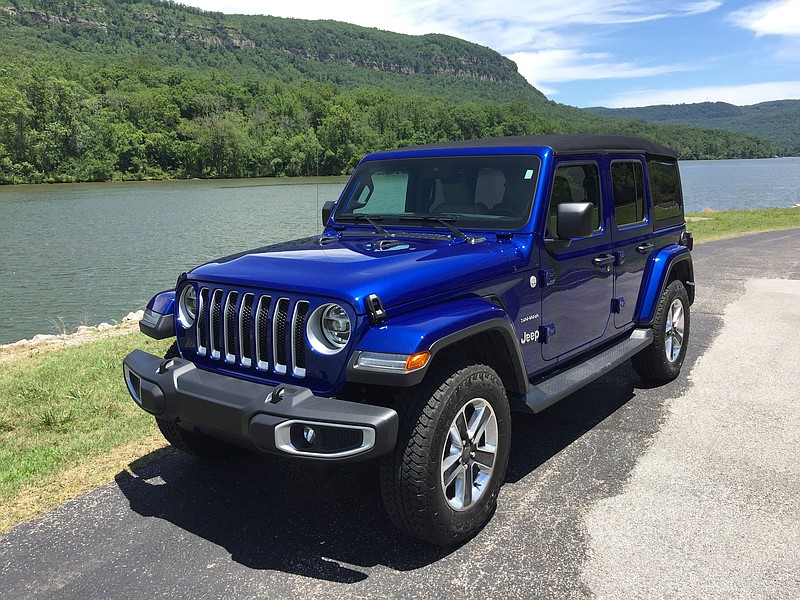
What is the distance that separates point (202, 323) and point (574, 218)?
207 centimetres

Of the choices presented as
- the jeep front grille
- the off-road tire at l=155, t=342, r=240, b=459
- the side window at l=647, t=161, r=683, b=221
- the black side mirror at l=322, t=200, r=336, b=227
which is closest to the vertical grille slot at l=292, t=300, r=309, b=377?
the jeep front grille

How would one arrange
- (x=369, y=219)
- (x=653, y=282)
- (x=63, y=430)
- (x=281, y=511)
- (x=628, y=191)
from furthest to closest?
1. (x=653, y=282)
2. (x=628, y=191)
3. (x=63, y=430)
4. (x=369, y=219)
5. (x=281, y=511)

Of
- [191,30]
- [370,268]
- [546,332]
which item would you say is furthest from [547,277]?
[191,30]

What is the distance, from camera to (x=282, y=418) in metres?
2.77

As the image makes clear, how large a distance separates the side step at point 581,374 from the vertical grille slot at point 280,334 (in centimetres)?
135

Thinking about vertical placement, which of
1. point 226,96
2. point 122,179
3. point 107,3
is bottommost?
point 122,179

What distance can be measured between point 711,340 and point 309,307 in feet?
17.9

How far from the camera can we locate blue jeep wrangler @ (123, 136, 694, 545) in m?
2.85

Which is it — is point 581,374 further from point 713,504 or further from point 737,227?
point 737,227

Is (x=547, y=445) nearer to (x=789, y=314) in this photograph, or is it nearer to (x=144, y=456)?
(x=144, y=456)

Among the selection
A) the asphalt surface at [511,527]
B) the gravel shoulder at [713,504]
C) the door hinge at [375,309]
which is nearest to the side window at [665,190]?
the gravel shoulder at [713,504]

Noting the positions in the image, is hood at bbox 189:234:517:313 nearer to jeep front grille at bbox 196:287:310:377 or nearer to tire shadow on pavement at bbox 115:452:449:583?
jeep front grille at bbox 196:287:310:377

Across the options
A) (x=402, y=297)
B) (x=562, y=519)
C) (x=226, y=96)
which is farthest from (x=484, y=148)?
(x=226, y=96)

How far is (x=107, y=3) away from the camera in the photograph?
176000mm
